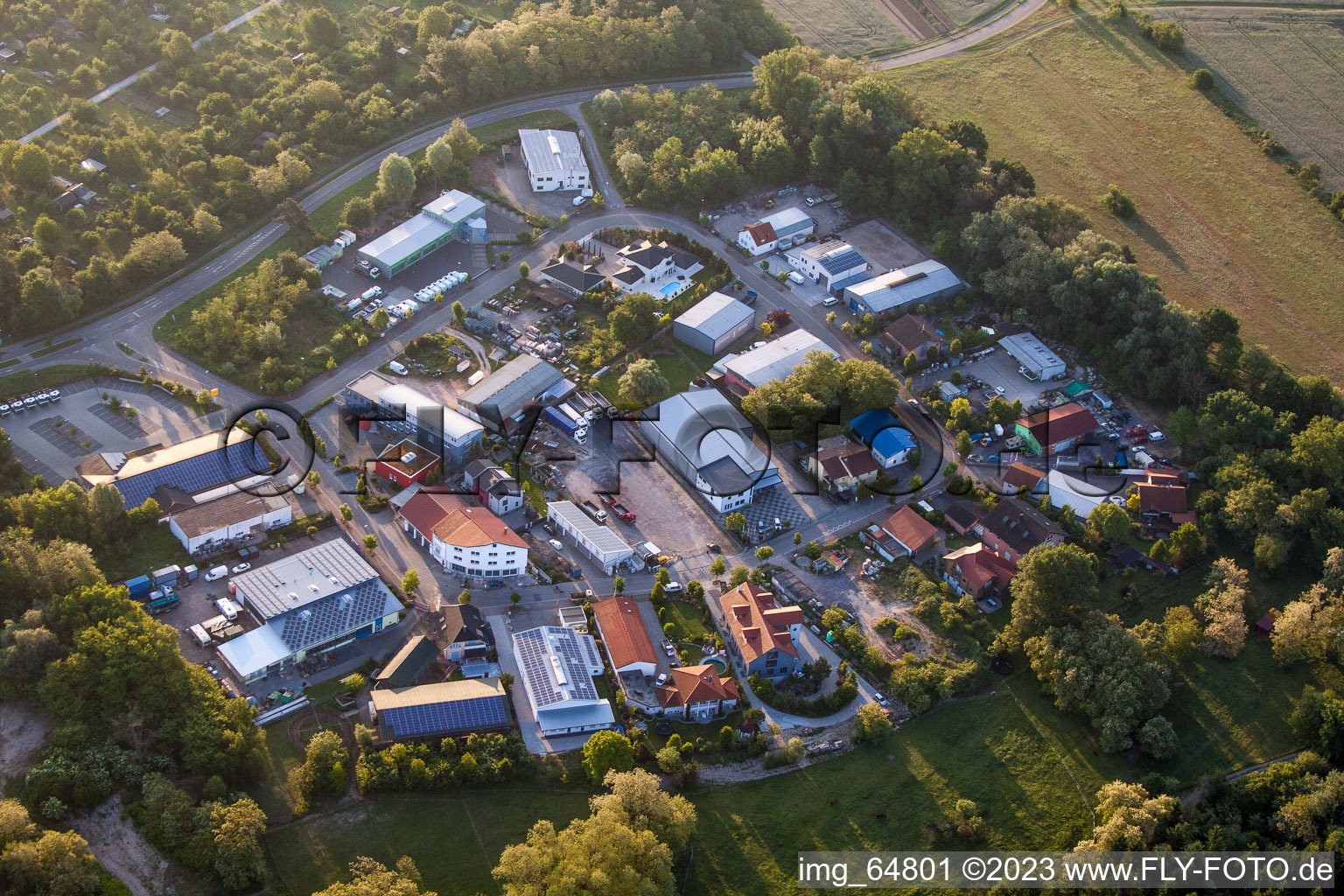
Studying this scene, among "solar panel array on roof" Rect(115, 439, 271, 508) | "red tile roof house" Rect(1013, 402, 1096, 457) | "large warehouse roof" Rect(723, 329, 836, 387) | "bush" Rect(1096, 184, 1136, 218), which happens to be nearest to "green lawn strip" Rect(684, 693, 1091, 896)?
"red tile roof house" Rect(1013, 402, 1096, 457)

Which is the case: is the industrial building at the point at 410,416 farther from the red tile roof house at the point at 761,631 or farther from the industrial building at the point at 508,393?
the red tile roof house at the point at 761,631

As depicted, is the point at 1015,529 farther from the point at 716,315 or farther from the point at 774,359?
the point at 716,315

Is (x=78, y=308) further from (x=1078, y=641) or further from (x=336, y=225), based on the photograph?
(x=1078, y=641)

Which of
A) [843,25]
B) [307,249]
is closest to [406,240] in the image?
[307,249]

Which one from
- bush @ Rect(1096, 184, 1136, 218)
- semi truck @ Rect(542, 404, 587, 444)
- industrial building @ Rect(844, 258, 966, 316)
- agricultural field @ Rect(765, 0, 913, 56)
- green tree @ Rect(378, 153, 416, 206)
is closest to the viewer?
semi truck @ Rect(542, 404, 587, 444)

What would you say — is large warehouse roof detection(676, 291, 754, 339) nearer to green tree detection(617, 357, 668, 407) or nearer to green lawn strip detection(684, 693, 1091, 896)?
green tree detection(617, 357, 668, 407)
